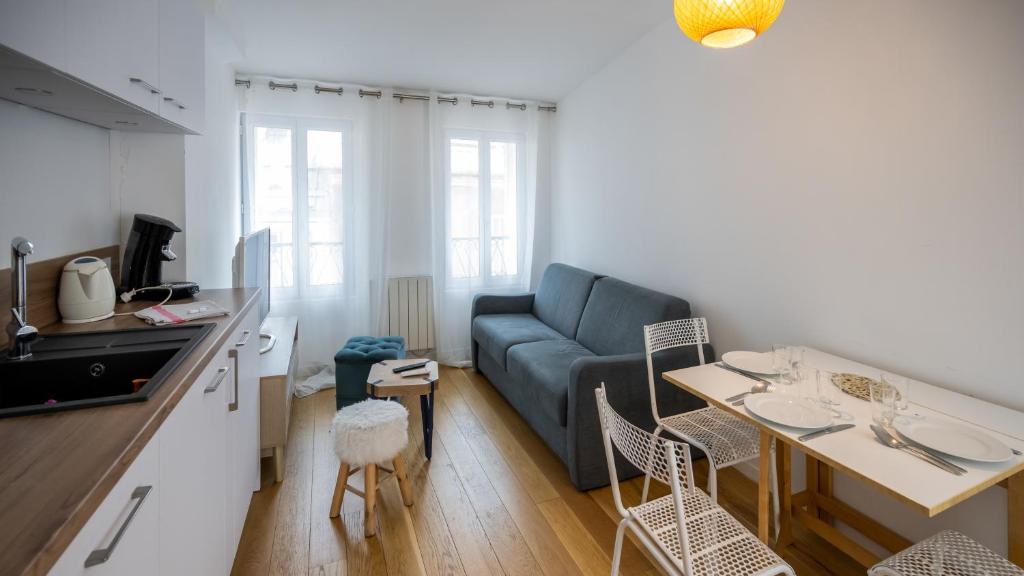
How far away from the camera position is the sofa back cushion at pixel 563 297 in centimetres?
355

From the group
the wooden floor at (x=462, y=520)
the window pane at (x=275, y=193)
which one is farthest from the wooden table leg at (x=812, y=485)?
the window pane at (x=275, y=193)

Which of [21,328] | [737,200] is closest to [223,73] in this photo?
[21,328]

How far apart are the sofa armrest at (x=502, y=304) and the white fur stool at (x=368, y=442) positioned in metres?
1.99

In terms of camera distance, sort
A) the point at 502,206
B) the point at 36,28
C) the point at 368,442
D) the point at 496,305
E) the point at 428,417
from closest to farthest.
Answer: the point at 36,28 < the point at 368,442 < the point at 428,417 < the point at 496,305 < the point at 502,206

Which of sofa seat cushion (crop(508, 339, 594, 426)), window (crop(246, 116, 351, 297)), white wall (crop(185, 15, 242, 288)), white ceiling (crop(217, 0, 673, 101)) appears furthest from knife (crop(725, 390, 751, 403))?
window (crop(246, 116, 351, 297))

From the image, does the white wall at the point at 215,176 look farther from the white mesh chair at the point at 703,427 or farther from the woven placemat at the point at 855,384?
the woven placemat at the point at 855,384

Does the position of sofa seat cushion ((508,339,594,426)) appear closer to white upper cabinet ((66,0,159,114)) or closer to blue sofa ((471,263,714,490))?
blue sofa ((471,263,714,490))

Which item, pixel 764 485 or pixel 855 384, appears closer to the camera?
pixel 764 485

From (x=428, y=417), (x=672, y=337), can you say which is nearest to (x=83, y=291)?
(x=428, y=417)

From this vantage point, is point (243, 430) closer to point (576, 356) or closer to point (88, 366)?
point (88, 366)

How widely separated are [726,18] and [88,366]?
7.12 feet

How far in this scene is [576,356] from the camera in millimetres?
3004

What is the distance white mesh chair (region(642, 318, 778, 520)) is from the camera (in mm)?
1872

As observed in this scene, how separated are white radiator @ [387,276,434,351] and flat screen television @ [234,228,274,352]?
1.18 m
